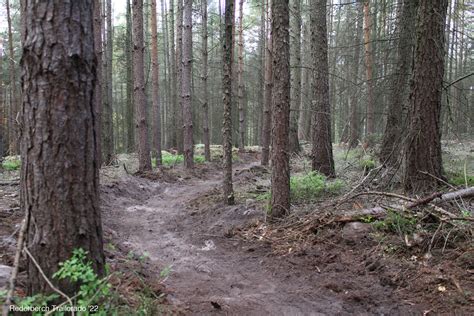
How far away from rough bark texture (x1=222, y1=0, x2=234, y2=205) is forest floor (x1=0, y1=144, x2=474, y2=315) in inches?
20.7

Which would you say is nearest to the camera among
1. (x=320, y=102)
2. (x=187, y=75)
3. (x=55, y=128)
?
(x=55, y=128)

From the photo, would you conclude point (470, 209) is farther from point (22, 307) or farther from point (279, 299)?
point (22, 307)

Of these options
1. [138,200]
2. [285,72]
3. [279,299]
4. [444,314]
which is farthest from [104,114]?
[444,314]

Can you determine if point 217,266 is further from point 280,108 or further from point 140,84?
point 140,84

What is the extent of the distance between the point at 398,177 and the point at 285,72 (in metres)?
2.86

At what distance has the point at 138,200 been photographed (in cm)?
962

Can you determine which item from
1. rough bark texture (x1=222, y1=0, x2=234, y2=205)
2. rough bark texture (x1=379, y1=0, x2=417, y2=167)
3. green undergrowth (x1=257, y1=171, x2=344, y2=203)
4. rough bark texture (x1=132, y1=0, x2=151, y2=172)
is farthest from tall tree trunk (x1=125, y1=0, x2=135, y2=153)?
green undergrowth (x1=257, y1=171, x2=344, y2=203)

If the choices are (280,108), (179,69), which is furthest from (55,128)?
(179,69)

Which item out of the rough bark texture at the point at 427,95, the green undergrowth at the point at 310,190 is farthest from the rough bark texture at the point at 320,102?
the rough bark texture at the point at 427,95

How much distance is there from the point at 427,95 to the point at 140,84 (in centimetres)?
955

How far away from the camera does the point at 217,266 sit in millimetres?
5254

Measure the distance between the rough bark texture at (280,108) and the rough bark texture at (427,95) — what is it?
209 cm

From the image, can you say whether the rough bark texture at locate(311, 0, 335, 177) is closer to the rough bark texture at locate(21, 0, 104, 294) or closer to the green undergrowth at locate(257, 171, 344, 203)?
the green undergrowth at locate(257, 171, 344, 203)

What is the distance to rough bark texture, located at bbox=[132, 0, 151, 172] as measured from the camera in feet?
39.7
